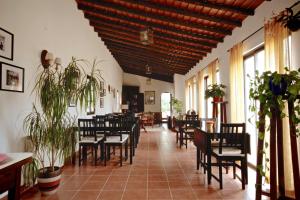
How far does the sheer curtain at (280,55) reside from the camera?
2615 millimetres

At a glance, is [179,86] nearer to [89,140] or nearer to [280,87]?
[89,140]

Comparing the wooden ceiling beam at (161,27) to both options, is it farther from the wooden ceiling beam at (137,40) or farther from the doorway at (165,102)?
the doorway at (165,102)

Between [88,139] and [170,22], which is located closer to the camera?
[88,139]

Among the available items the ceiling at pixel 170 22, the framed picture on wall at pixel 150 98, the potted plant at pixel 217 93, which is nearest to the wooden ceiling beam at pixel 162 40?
the ceiling at pixel 170 22

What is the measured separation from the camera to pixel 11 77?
262 cm

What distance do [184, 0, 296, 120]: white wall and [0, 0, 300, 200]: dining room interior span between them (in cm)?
2

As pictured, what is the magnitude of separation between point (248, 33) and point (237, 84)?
1.02 m

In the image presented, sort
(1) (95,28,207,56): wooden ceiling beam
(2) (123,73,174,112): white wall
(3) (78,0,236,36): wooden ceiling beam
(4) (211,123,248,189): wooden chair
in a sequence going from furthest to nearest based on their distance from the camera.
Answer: (2) (123,73,174,112): white wall, (1) (95,28,207,56): wooden ceiling beam, (3) (78,0,236,36): wooden ceiling beam, (4) (211,123,248,189): wooden chair

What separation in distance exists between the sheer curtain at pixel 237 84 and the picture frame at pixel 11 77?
153 inches

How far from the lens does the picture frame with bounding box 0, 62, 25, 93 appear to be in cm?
248

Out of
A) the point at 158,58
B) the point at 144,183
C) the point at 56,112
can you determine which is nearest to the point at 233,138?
the point at 144,183

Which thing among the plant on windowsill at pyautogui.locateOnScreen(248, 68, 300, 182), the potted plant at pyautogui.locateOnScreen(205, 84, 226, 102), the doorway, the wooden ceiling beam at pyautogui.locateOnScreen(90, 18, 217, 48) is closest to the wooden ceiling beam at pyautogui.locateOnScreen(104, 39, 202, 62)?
the wooden ceiling beam at pyautogui.locateOnScreen(90, 18, 217, 48)

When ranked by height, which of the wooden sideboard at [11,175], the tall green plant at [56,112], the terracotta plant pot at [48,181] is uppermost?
the tall green plant at [56,112]

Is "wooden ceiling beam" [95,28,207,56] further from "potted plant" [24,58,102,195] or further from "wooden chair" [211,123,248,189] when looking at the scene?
"wooden chair" [211,123,248,189]
